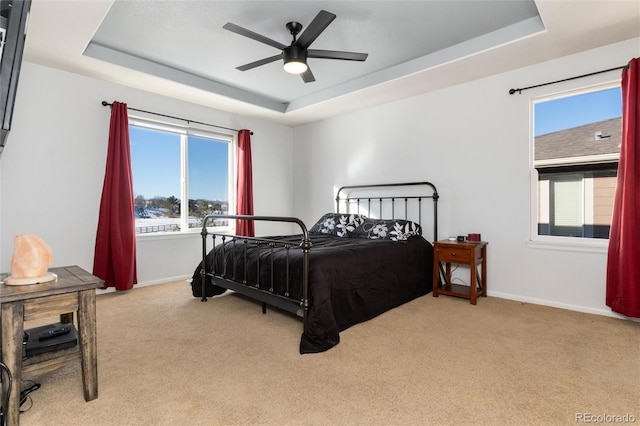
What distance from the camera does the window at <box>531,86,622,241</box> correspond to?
2.95 meters

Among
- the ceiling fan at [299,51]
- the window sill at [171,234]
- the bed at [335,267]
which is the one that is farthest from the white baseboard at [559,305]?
the window sill at [171,234]

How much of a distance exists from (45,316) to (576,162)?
4.12 meters

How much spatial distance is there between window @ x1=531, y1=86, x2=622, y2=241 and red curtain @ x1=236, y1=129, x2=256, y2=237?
138 inches

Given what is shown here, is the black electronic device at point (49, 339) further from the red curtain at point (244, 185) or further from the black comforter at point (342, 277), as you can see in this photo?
the red curtain at point (244, 185)

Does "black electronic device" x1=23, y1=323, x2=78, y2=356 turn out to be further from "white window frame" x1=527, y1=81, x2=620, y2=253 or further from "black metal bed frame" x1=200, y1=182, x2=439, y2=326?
"white window frame" x1=527, y1=81, x2=620, y2=253

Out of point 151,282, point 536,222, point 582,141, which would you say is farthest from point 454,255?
point 151,282

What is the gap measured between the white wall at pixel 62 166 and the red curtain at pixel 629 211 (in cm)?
462

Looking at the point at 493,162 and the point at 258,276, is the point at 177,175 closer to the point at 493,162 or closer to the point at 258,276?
the point at 258,276

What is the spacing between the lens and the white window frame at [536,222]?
9.62ft

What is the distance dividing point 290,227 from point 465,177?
3029 millimetres

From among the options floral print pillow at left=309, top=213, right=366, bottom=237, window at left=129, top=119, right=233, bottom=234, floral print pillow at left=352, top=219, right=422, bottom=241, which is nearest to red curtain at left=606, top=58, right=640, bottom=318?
floral print pillow at left=352, top=219, right=422, bottom=241

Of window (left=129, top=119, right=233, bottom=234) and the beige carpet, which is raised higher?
window (left=129, top=119, right=233, bottom=234)

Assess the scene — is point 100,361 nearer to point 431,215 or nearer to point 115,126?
point 115,126

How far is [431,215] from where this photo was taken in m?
4.02
